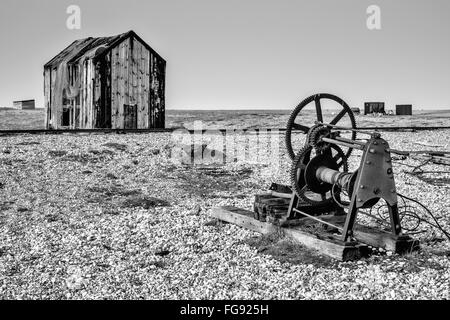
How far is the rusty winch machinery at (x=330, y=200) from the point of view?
7613 mm

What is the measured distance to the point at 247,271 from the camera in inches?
287

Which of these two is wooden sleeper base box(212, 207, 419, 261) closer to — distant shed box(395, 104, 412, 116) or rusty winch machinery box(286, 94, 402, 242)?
rusty winch machinery box(286, 94, 402, 242)

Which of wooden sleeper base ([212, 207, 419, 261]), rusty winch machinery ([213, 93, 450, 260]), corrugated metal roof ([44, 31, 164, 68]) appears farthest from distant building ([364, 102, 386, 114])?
wooden sleeper base ([212, 207, 419, 261])

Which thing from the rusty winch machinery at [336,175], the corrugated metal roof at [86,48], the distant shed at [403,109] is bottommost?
the rusty winch machinery at [336,175]

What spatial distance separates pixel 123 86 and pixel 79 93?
72.1 inches

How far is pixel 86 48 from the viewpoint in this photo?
24594mm

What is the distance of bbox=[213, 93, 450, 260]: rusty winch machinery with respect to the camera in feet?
25.0

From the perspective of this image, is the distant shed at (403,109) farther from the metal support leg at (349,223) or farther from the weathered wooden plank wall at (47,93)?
the metal support leg at (349,223)

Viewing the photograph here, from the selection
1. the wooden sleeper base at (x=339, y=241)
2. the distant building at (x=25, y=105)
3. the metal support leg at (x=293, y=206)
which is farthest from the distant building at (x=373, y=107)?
the metal support leg at (x=293, y=206)

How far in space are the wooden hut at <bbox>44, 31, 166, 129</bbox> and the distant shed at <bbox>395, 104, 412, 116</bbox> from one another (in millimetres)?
30602

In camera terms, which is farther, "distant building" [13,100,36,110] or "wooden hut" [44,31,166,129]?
"distant building" [13,100,36,110]

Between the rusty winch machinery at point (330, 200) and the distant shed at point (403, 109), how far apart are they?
4147 cm

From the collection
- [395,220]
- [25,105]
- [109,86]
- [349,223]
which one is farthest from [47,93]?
[25,105]
